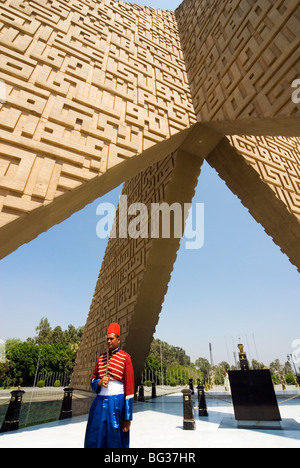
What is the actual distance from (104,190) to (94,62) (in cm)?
250

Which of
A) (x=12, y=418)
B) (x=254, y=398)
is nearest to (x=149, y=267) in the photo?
(x=254, y=398)

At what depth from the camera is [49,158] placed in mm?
2906

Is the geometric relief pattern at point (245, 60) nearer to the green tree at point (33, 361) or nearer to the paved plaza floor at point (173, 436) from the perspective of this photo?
the paved plaza floor at point (173, 436)

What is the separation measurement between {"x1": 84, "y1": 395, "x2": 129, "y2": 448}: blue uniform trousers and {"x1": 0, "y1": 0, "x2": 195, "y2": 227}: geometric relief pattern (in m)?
1.88

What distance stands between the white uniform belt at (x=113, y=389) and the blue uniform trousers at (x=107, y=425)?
1.2 inches

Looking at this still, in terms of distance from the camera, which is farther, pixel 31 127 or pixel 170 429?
pixel 170 429

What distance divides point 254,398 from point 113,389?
3.37m

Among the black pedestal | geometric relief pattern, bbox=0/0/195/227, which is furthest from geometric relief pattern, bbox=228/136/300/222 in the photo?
the black pedestal

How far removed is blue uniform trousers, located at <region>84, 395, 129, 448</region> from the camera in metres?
1.96

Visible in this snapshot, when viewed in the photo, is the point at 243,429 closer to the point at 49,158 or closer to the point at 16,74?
the point at 49,158

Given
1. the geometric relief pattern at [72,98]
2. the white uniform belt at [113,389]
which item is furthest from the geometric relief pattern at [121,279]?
the white uniform belt at [113,389]

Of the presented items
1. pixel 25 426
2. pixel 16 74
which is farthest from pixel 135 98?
pixel 25 426

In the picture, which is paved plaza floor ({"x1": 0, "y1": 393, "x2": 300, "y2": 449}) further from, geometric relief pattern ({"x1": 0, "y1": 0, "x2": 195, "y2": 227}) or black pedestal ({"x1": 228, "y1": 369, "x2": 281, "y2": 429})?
geometric relief pattern ({"x1": 0, "y1": 0, "x2": 195, "y2": 227})

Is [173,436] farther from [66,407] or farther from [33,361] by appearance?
[33,361]
